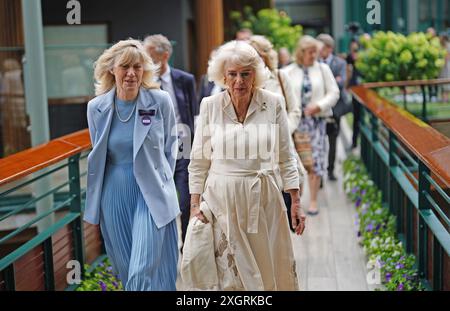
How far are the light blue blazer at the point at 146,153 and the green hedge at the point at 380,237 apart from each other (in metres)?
1.94

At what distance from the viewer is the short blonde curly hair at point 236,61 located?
4.71m

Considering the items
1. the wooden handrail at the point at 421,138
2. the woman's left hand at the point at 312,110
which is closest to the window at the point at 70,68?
the woman's left hand at the point at 312,110

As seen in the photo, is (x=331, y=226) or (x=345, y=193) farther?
(x=345, y=193)

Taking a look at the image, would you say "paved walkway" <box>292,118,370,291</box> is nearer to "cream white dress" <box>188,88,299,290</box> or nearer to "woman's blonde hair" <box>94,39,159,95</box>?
"cream white dress" <box>188,88,299,290</box>

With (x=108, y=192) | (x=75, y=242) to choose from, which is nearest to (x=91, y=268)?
(x=75, y=242)

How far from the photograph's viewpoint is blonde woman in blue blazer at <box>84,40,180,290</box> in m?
4.93

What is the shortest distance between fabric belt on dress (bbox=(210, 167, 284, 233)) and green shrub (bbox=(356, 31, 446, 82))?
6.81 m

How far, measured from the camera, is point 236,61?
185 inches

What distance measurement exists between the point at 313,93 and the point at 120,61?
4.75m

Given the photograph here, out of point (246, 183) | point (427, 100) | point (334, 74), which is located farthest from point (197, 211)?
point (334, 74)

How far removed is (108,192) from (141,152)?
0.32 metres

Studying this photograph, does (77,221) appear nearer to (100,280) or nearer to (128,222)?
(100,280)
